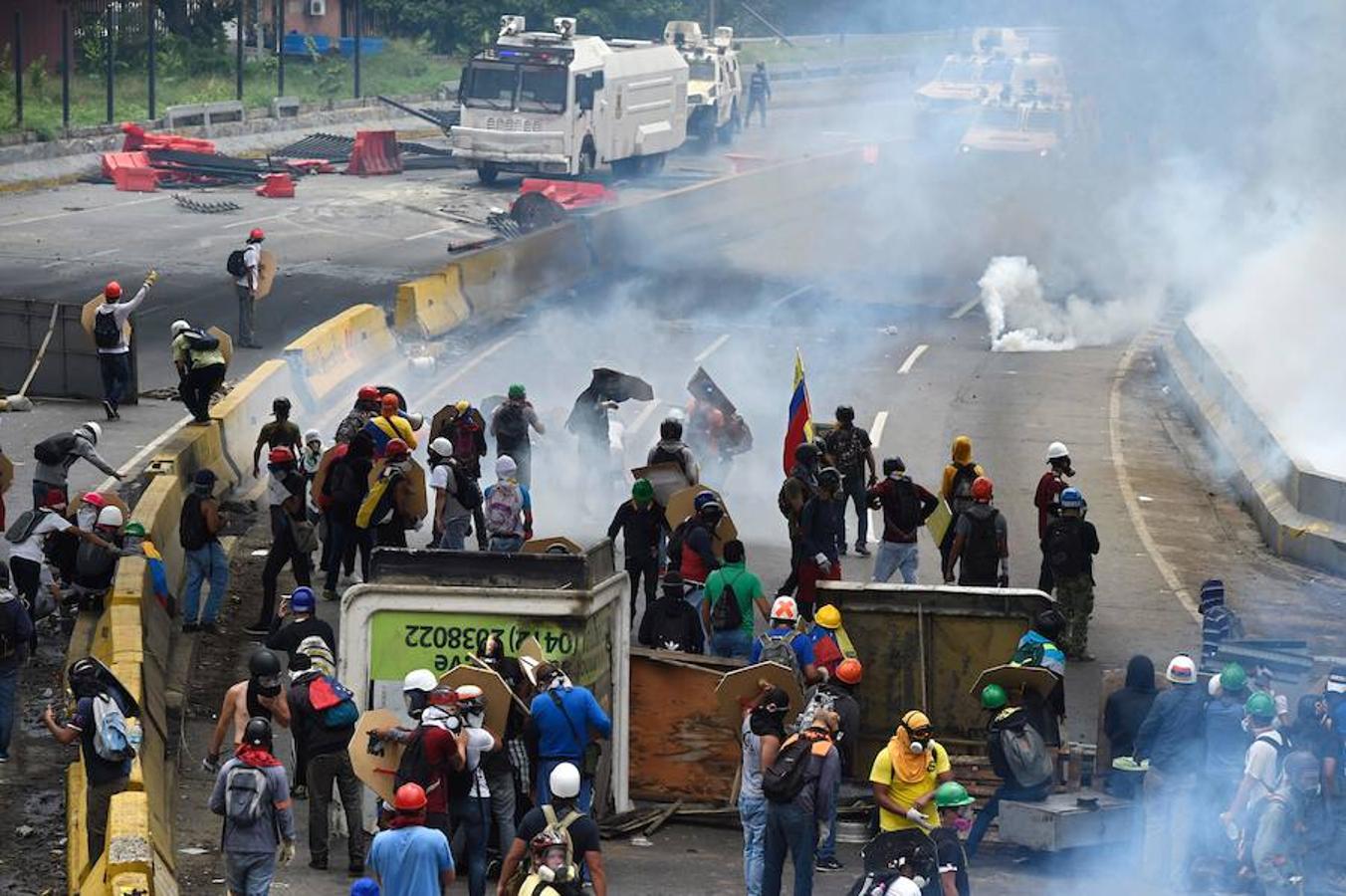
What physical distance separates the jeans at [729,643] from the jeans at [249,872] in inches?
165

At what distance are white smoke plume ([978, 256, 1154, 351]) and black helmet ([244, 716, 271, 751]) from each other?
72.5 feet

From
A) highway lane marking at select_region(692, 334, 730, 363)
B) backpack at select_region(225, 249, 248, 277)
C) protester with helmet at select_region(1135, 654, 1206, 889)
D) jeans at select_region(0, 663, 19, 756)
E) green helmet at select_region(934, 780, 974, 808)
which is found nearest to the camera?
green helmet at select_region(934, 780, 974, 808)

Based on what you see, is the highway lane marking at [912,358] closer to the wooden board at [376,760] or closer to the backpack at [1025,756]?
the backpack at [1025,756]

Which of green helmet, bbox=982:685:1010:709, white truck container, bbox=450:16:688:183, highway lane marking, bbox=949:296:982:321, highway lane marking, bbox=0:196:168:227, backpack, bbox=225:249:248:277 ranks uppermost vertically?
white truck container, bbox=450:16:688:183

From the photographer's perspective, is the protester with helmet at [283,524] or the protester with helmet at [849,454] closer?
the protester with helmet at [283,524]

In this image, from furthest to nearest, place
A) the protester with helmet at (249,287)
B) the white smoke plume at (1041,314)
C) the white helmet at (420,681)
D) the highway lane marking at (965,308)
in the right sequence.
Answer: the highway lane marking at (965,308) < the white smoke plume at (1041,314) < the protester with helmet at (249,287) < the white helmet at (420,681)

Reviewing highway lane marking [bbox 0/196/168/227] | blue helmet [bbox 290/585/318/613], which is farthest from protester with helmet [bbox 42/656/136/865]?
highway lane marking [bbox 0/196/168/227]

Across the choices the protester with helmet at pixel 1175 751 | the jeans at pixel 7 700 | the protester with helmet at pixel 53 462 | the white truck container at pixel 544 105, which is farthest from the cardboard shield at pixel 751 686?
the white truck container at pixel 544 105

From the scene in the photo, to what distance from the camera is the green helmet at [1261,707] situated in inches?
467

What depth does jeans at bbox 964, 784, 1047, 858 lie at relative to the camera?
484 inches

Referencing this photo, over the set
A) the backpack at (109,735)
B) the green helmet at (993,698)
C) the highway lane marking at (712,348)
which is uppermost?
the green helmet at (993,698)

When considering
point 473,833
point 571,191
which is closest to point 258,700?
point 473,833

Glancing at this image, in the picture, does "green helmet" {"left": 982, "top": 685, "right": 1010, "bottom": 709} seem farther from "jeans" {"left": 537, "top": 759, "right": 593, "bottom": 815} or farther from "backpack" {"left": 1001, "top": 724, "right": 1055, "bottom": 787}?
"jeans" {"left": 537, "top": 759, "right": 593, "bottom": 815}

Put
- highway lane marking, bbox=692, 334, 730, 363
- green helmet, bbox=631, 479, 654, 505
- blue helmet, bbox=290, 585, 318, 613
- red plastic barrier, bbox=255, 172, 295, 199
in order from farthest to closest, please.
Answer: red plastic barrier, bbox=255, 172, 295, 199 → highway lane marking, bbox=692, 334, 730, 363 → green helmet, bbox=631, 479, 654, 505 → blue helmet, bbox=290, 585, 318, 613
